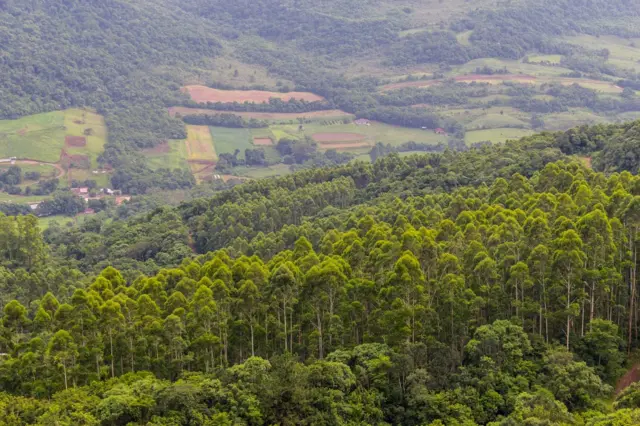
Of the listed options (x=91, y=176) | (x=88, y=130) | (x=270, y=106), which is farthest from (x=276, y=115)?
(x=91, y=176)

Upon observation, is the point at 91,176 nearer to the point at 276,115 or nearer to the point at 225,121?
the point at 225,121

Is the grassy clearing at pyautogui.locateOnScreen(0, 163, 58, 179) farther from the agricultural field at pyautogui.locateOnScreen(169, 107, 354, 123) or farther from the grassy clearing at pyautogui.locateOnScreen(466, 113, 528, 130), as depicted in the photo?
the grassy clearing at pyautogui.locateOnScreen(466, 113, 528, 130)

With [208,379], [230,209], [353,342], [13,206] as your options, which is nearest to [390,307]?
[353,342]

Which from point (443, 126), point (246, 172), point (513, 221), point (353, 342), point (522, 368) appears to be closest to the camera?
point (522, 368)

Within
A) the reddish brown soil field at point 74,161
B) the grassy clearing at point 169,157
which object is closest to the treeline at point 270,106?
the grassy clearing at point 169,157

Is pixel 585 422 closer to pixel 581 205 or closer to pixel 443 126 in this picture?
pixel 581 205
